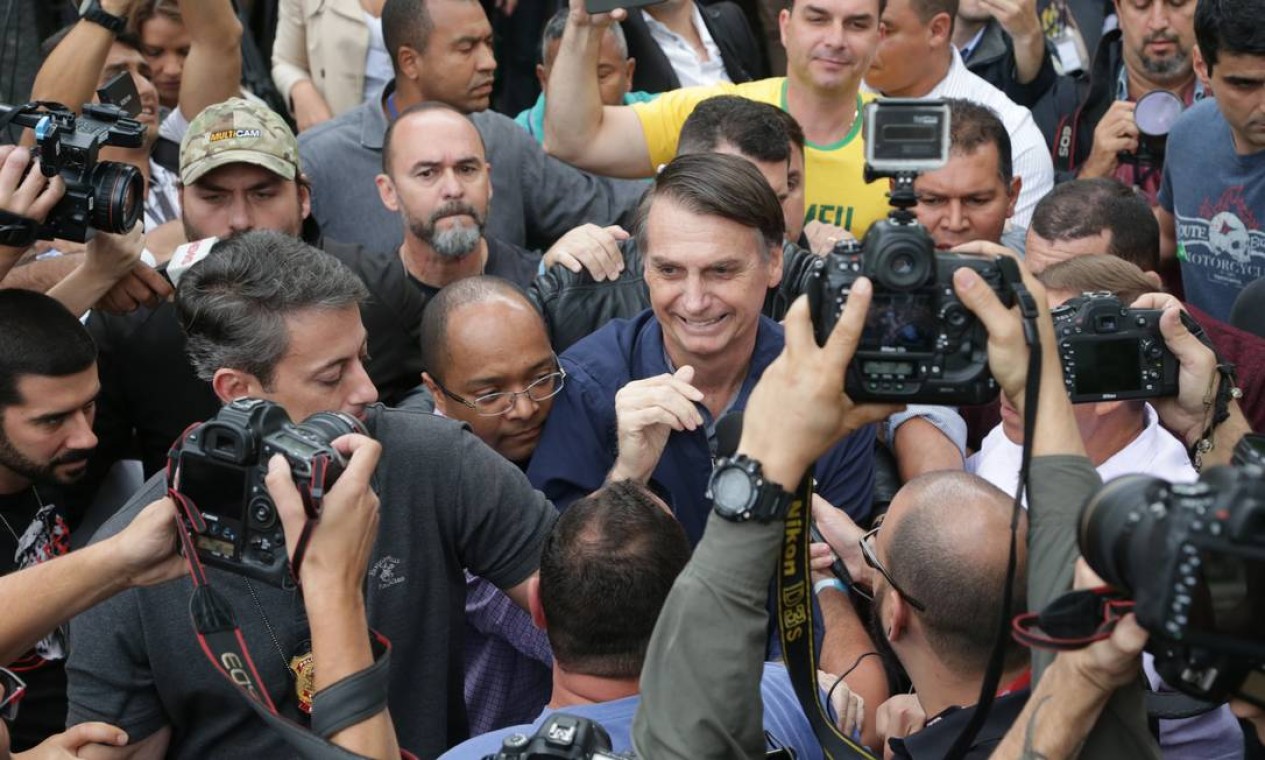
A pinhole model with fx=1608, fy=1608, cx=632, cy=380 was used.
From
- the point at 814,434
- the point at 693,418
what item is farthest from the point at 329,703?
the point at 693,418

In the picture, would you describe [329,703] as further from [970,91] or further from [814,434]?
[970,91]

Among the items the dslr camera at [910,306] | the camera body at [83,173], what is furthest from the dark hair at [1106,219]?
the camera body at [83,173]

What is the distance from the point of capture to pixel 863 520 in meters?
4.02

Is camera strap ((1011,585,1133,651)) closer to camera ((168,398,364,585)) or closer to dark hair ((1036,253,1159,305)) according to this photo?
camera ((168,398,364,585))

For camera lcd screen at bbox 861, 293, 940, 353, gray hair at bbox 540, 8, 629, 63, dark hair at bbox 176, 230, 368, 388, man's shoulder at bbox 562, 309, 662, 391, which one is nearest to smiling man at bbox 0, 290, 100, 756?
dark hair at bbox 176, 230, 368, 388

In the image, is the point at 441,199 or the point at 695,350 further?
the point at 441,199

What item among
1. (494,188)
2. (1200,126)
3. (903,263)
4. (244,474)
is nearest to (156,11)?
(494,188)

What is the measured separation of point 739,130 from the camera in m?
4.80

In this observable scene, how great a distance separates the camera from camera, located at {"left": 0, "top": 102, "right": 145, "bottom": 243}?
3.95 meters

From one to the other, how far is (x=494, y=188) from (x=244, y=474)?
3302mm

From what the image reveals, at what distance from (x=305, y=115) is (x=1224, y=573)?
5.84m

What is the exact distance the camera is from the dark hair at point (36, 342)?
3.85 meters

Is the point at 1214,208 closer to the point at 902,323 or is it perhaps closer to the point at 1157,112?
the point at 1157,112

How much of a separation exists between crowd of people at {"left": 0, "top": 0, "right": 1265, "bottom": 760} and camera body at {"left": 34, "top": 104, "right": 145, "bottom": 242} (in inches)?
1.2
